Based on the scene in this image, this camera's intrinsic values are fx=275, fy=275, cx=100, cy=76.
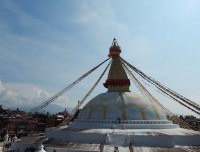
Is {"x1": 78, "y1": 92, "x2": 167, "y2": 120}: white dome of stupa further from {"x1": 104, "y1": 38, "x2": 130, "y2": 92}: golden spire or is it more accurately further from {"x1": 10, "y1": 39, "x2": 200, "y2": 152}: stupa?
{"x1": 104, "y1": 38, "x2": 130, "y2": 92}: golden spire

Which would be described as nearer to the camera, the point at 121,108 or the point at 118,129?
the point at 118,129

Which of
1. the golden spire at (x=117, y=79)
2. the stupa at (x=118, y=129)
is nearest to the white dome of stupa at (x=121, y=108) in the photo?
the stupa at (x=118, y=129)

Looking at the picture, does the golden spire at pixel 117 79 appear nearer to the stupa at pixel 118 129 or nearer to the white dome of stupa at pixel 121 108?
the stupa at pixel 118 129

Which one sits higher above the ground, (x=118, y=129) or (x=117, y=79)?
(x=117, y=79)

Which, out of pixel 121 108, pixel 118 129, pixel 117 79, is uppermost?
pixel 117 79

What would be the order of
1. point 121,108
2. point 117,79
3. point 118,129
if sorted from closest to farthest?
point 118,129
point 121,108
point 117,79

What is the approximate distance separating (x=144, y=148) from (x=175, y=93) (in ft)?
16.5

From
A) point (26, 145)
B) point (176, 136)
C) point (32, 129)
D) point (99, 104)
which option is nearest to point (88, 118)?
point (99, 104)

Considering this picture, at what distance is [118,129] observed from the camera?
61.7ft

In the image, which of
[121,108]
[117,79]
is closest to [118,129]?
[121,108]

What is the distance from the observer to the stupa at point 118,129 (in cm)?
1695

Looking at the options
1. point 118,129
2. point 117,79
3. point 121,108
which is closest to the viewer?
point 118,129

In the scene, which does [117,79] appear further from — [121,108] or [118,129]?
[118,129]

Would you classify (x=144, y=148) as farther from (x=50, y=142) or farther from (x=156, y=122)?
(x=50, y=142)
